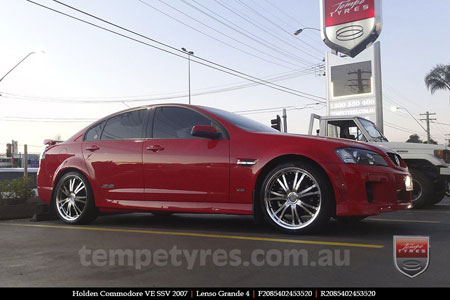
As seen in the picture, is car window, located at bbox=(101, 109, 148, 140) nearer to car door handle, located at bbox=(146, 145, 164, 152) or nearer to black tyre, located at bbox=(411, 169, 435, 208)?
car door handle, located at bbox=(146, 145, 164, 152)

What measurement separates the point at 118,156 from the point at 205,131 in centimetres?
135

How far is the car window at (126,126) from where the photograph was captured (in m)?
5.82

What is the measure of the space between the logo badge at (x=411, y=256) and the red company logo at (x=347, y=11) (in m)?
30.1

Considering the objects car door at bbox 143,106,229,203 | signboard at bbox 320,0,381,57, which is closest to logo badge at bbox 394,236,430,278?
car door at bbox 143,106,229,203

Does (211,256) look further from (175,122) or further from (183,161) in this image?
(175,122)

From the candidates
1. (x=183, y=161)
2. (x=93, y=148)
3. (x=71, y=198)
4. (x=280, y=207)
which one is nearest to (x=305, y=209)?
(x=280, y=207)

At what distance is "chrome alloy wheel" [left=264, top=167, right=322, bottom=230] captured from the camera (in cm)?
464

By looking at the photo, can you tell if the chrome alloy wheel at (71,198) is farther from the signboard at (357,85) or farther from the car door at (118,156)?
the signboard at (357,85)

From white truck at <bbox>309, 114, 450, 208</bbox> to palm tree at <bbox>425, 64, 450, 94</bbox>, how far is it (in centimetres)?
3214

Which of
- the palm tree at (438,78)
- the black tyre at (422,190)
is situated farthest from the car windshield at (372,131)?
the palm tree at (438,78)

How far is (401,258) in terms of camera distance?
312 centimetres

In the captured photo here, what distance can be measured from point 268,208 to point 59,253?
Answer: 210 centimetres
